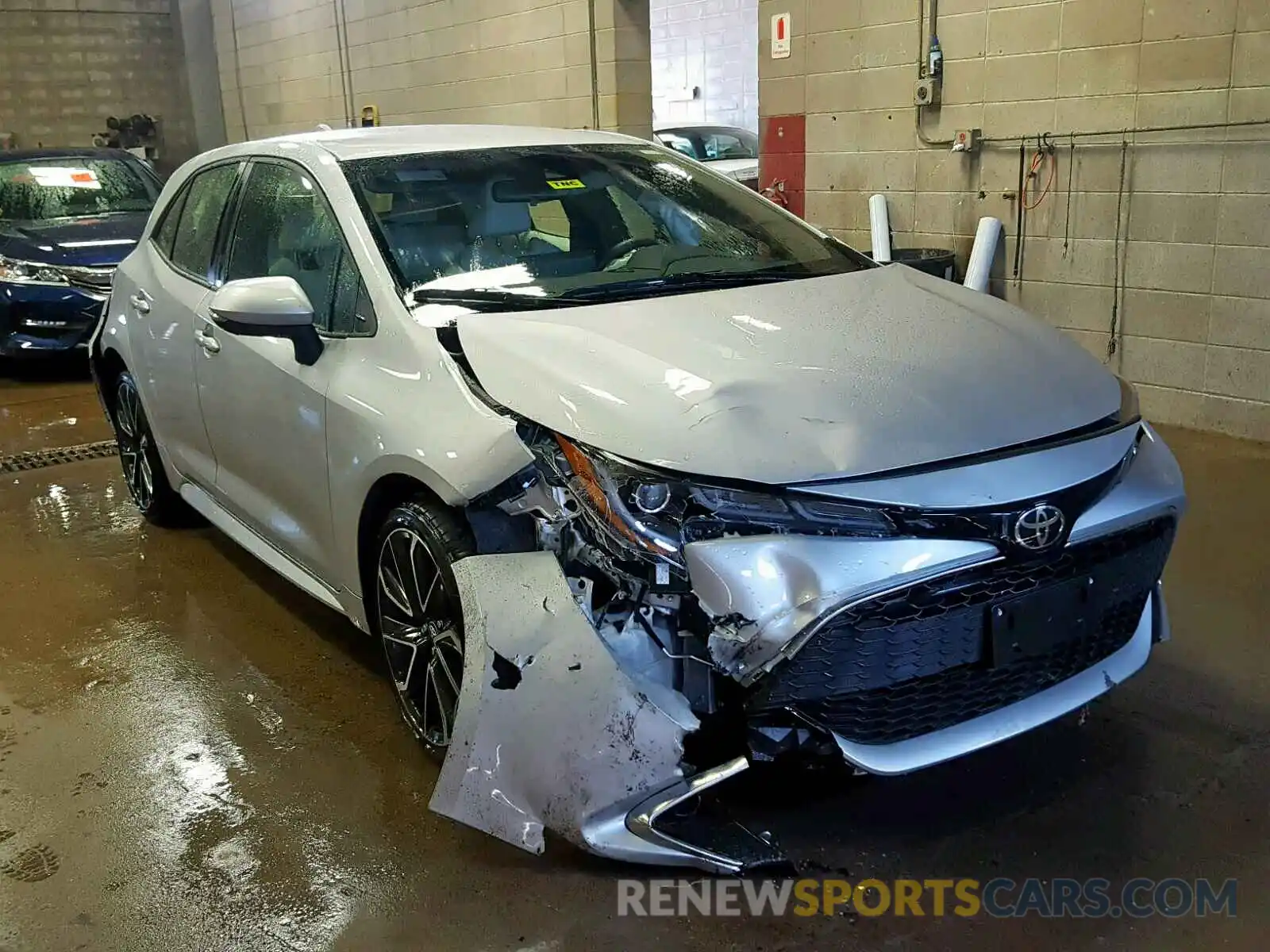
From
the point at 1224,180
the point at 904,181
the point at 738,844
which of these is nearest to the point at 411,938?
the point at 738,844

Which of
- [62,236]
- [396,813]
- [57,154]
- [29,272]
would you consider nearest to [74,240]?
[62,236]

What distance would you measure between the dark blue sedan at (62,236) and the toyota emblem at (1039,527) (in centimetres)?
637

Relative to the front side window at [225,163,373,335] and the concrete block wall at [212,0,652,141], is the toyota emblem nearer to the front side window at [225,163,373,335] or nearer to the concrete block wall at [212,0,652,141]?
the front side window at [225,163,373,335]

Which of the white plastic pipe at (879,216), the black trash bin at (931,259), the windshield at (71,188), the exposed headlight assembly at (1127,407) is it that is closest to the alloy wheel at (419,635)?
the exposed headlight assembly at (1127,407)

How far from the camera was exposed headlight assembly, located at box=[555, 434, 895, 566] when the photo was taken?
6.44ft

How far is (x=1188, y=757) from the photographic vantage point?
2.59 meters

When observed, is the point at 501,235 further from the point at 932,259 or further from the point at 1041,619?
the point at 932,259

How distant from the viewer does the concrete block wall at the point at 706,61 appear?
38.4 ft

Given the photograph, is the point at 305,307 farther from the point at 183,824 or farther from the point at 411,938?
the point at 411,938

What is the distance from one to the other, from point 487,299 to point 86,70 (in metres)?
13.3

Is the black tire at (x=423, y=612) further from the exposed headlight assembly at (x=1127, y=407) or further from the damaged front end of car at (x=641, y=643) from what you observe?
the exposed headlight assembly at (x=1127, y=407)

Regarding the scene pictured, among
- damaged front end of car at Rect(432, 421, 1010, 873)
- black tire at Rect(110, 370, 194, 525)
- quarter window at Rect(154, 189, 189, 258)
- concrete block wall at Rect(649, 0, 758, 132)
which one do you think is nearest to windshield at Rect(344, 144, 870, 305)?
damaged front end of car at Rect(432, 421, 1010, 873)

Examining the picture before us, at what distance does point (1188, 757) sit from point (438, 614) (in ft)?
5.59

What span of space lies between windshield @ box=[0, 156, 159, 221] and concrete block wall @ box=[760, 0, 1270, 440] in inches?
193
